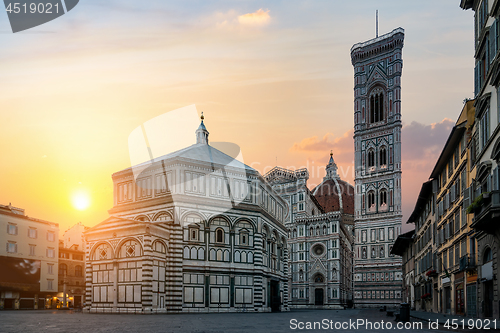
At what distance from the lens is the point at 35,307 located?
2697 inches

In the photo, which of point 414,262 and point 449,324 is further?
point 414,262

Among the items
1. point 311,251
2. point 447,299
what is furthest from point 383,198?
point 447,299

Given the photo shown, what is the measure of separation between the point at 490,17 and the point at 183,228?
31705mm

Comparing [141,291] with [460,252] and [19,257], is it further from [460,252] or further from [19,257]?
[19,257]

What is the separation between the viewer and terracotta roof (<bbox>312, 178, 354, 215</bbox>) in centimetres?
15750

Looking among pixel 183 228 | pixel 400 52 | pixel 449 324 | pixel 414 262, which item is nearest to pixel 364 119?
pixel 400 52

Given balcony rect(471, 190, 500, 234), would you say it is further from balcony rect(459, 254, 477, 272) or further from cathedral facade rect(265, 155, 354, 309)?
cathedral facade rect(265, 155, 354, 309)

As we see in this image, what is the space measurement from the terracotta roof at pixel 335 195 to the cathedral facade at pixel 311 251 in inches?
1746

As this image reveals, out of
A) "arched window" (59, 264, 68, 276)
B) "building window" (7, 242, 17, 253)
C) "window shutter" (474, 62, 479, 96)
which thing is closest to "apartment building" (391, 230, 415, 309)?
"window shutter" (474, 62, 479, 96)

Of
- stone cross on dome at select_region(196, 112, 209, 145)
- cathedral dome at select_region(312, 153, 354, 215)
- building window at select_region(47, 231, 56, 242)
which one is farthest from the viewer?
cathedral dome at select_region(312, 153, 354, 215)

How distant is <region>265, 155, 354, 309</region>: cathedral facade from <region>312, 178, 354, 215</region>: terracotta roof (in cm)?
4435

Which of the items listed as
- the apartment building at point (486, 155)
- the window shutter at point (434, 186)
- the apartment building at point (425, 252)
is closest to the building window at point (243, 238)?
the apartment building at point (425, 252)

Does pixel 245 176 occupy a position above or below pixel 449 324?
above

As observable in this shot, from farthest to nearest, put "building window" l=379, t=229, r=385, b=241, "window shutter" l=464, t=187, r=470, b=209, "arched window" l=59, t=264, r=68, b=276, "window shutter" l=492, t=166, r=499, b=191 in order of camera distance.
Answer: "building window" l=379, t=229, r=385, b=241, "arched window" l=59, t=264, r=68, b=276, "window shutter" l=464, t=187, r=470, b=209, "window shutter" l=492, t=166, r=499, b=191
